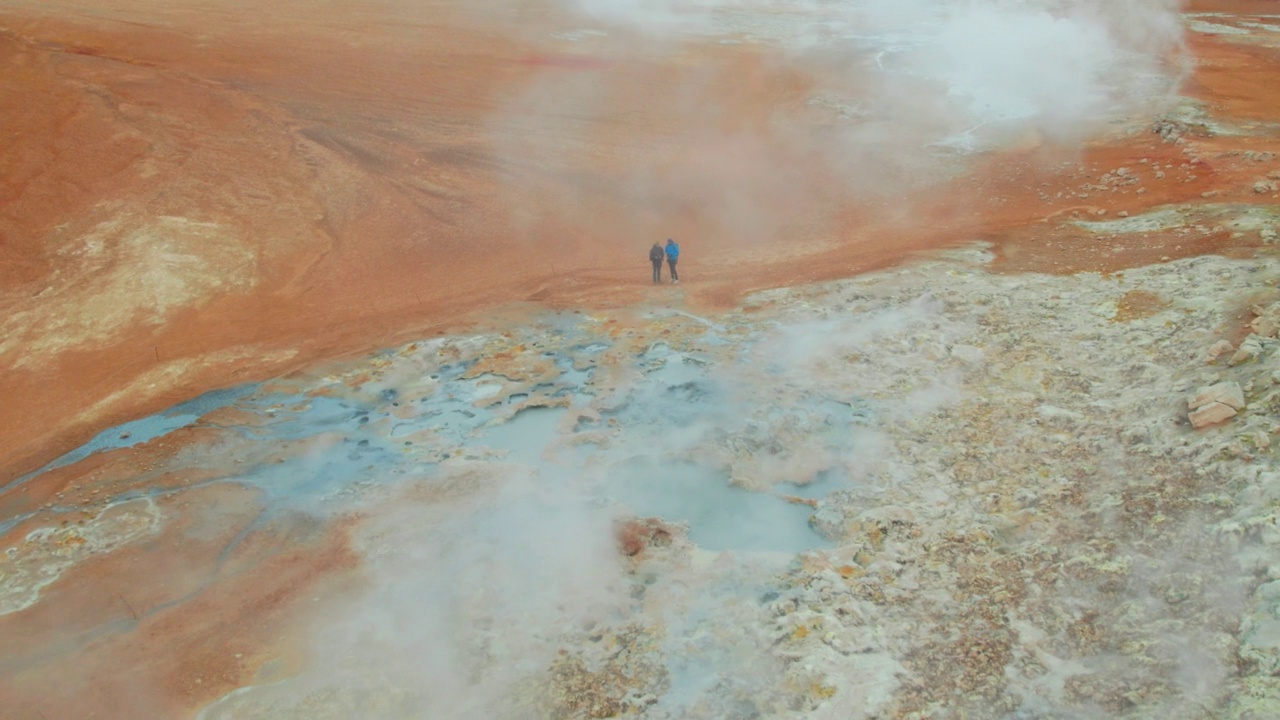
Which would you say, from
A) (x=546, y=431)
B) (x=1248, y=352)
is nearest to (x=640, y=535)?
(x=546, y=431)

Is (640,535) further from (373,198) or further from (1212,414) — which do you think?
(373,198)

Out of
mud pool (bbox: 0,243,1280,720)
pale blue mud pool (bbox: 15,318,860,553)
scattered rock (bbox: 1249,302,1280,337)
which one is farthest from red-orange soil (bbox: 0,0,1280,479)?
scattered rock (bbox: 1249,302,1280,337)

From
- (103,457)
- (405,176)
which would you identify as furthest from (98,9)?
(103,457)

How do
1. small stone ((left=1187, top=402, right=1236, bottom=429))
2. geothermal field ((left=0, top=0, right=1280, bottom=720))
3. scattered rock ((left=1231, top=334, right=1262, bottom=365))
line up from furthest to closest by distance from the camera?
scattered rock ((left=1231, top=334, right=1262, bottom=365)), small stone ((left=1187, top=402, right=1236, bottom=429)), geothermal field ((left=0, top=0, right=1280, bottom=720))

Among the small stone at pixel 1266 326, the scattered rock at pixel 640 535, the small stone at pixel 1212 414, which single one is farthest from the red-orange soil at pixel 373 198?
the scattered rock at pixel 640 535

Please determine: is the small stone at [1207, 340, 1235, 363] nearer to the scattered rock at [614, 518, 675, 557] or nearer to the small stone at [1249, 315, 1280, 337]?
the small stone at [1249, 315, 1280, 337]

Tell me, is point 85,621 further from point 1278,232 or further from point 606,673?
point 1278,232
